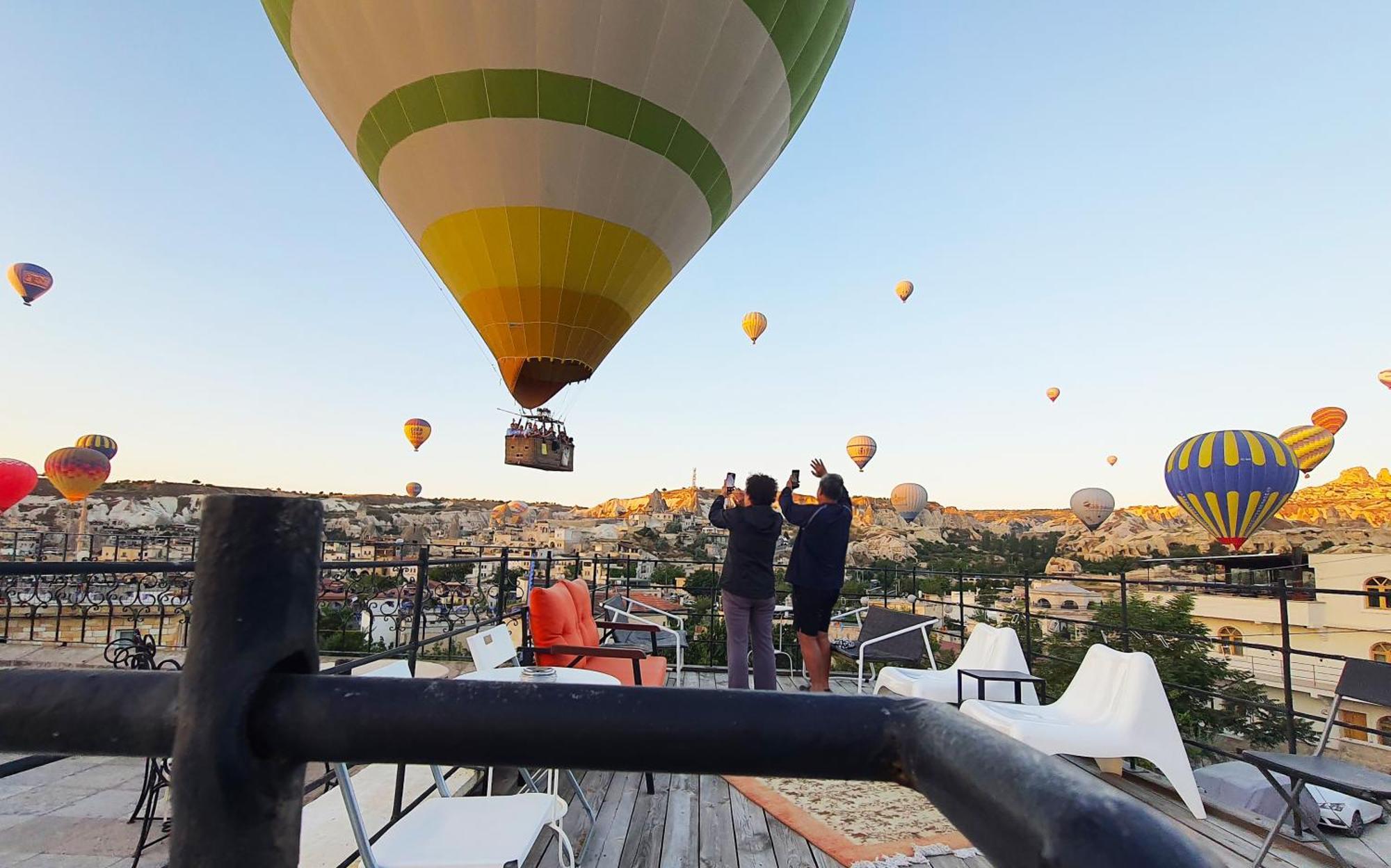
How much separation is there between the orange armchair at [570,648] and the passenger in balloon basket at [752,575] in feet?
1.84

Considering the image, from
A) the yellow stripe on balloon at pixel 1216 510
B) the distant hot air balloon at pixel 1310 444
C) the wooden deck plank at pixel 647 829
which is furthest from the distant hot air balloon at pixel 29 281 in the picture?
Result: the distant hot air balloon at pixel 1310 444

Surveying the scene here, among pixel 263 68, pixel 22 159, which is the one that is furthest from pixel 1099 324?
pixel 22 159

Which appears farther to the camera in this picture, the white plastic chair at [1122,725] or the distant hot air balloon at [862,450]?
the distant hot air balloon at [862,450]

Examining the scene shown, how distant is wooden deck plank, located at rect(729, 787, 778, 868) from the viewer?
271 cm

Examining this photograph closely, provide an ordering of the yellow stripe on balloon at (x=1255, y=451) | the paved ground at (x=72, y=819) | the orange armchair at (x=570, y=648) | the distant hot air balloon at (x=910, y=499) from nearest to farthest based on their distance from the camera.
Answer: the orange armchair at (x=570, y=648) < the paved ground at (x=72, y=819) < the yellow stripe on balloon at (x=1255, y=451) < the distant hot air balloon at (x=910, y=499)

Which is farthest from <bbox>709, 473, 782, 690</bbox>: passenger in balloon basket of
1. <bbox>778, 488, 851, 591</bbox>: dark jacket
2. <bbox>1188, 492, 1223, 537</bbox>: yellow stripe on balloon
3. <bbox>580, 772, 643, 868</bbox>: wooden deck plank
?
<bbox>1188, 492, 1223, 537</bbox>: yellow stripe on balloon

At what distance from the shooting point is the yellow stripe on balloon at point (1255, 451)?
1636 centimetres

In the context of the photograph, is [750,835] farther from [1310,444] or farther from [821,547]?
[1310,444]

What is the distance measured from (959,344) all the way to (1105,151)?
959 centimetres

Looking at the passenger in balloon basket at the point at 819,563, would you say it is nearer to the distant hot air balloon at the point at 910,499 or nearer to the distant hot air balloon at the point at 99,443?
the distant hot air balloon at the point at 99,443

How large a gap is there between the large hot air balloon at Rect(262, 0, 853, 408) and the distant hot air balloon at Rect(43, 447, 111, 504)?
23002mm

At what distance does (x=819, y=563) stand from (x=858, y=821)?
187 cm

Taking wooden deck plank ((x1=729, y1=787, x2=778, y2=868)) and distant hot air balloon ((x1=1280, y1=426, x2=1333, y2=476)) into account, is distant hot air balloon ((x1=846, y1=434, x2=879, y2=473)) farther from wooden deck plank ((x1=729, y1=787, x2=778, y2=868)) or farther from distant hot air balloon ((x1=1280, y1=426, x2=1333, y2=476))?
wooden deck plank ((x1=729, y1=787, x2=778, y2=868))

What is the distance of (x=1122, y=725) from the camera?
3.28 m
